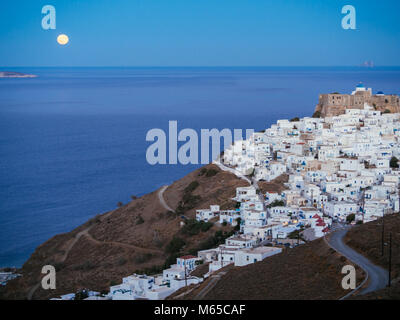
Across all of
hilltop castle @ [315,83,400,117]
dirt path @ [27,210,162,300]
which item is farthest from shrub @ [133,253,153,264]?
hilltop castle @ [315,83,400,117]

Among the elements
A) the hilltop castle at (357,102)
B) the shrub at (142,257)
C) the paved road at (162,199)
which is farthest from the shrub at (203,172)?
the hilltop castle at (357,102)

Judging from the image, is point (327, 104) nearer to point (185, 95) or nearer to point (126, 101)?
point (126, 101)

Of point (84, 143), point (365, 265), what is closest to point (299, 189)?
point (365, 265)

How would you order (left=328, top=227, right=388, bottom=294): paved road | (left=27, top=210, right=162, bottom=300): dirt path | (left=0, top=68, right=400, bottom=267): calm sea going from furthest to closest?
(left=0, top=68, right=400, bottom=267): calm sea, (left=27, top=210, right=162, bottom=300): dirt path, (left=328, top=227, right=388, bottom=294): paved road

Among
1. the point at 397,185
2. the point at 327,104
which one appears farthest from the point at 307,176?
the point at 327,104

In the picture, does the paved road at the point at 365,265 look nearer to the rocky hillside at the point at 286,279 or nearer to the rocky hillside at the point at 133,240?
the rocky hillside at the point at 286,279

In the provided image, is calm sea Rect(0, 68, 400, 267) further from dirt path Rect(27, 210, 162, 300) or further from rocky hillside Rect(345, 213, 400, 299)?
rocky hillside Rect(345, 213, 400, 299)
